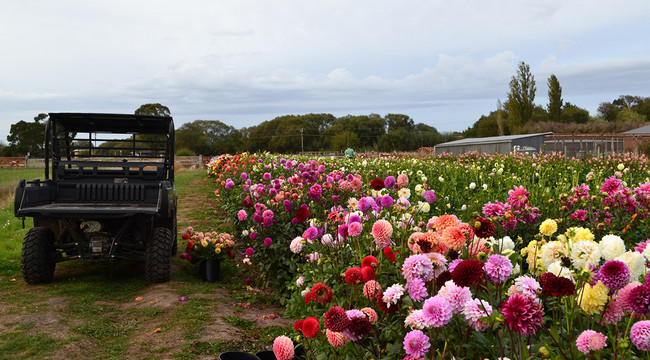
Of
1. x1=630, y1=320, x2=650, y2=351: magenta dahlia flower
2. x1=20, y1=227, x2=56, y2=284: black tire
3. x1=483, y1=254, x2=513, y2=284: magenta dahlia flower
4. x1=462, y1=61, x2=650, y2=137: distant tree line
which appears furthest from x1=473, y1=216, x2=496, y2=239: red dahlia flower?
x1=462, y1=61, x2=650, y2=137: distant tree line

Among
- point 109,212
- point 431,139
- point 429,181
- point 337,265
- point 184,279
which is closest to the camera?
point 337,265

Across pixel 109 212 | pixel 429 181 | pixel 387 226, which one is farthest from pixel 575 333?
pixel 429 181

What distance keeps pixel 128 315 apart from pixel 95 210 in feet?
4.16

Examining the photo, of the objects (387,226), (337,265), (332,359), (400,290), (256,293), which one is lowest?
(256,293)

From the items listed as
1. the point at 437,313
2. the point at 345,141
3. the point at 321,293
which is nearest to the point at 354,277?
the point at 321,293

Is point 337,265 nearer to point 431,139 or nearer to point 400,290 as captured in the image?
point 400,290

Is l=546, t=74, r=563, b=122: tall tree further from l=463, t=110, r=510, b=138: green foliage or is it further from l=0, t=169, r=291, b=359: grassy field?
l=0, t=169, r=291, b=359: grassy field

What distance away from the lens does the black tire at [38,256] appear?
239 inches

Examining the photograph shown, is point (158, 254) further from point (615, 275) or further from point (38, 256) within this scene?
point (615, 275)

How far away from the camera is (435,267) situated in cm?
201

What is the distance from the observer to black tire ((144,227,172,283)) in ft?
20.1

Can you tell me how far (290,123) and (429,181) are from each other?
77.7 metres

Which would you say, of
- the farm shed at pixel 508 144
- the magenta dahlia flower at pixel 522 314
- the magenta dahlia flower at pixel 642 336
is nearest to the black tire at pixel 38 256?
the magenta dahlia flower at pixel 522 314

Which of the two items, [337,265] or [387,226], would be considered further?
[337,265]
